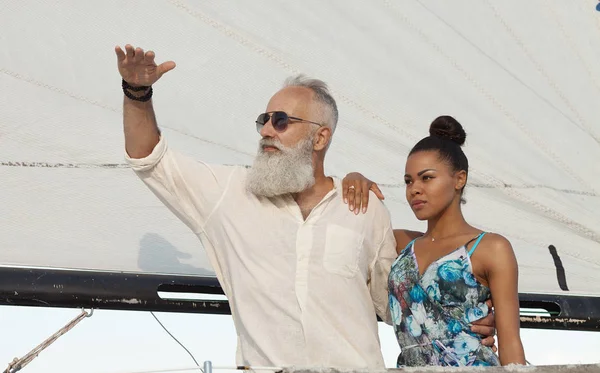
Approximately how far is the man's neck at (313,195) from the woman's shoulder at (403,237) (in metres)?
0.19

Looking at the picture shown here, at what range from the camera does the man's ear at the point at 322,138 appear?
284 cm

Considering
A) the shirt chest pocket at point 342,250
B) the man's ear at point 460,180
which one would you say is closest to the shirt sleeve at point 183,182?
the shirt chest pocket at point 342,250

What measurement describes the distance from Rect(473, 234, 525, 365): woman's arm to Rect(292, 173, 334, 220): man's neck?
42 cm

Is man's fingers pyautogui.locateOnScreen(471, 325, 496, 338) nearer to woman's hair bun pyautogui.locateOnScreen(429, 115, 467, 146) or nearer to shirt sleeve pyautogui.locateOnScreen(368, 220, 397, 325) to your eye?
shirt sleeve pyautogui.locateOnScreen(368, 220, 397, 325)

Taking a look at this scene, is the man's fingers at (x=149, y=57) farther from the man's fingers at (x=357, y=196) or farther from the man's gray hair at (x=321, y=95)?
the man's fingers at (x=357, y=196)

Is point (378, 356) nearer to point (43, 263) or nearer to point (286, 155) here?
point (286, 155)

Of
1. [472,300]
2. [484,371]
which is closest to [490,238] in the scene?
[472,300]

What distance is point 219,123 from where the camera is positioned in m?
3.32

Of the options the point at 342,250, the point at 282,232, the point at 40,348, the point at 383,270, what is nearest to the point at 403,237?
the point at 383,270

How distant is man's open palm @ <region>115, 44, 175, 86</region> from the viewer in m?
2.52

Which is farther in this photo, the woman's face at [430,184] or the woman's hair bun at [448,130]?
the woman's hair bun at [448,130]

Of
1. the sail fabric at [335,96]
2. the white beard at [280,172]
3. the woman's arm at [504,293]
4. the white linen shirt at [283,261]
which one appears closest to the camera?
the woman's arm at [504,293]

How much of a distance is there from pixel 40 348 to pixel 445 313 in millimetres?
983

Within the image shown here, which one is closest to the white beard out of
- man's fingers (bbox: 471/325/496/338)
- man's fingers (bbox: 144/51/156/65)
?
man's fingers (bbox: 144/51/156/65)
